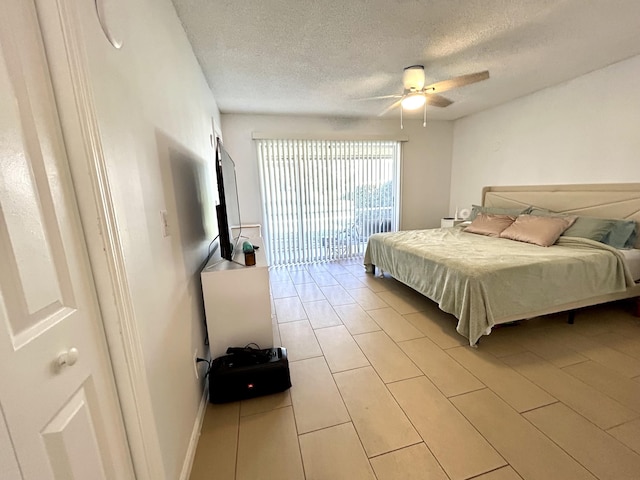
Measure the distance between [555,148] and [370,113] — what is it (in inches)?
97.5

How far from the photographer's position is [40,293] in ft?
2.01

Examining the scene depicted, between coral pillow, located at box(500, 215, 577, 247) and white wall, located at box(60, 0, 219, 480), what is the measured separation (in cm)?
337

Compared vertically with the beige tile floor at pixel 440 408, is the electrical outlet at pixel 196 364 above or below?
above

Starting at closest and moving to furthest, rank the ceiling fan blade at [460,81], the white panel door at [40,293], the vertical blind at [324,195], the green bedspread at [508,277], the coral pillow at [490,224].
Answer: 1. the white panel door at [40,293]
2. the green bedspread at [508,277]
3. the ceiling fan blade at [460,81]
4. the coral pillow at [490,224]
5. the vertical blind at [324,195]

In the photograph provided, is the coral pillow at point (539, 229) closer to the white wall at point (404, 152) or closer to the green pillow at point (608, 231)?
the green pillow at point (608, 231)

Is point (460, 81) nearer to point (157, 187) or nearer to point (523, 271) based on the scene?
point (523, 271)

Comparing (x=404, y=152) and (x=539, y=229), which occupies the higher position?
(x=404, y=152)

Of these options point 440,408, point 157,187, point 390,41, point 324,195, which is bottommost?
point 440,408

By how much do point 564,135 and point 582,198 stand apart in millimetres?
816

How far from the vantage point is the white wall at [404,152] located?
13.4 feet

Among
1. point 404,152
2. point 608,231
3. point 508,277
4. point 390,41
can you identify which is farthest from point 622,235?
point 404,152

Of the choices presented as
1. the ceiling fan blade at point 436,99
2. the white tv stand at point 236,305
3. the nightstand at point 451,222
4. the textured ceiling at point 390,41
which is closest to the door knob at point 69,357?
the white tv stand at point 236,305

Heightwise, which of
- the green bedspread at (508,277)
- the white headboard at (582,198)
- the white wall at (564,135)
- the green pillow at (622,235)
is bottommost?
the green bedspread at (508,277)

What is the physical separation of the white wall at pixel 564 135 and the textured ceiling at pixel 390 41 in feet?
0.52
